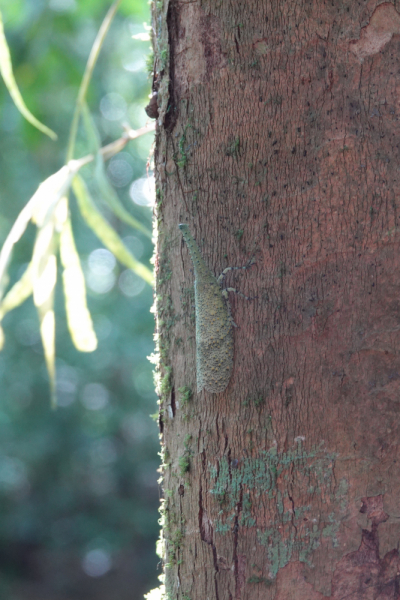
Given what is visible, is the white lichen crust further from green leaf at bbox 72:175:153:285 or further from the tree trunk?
green leaf at bbox 72:175:153:285

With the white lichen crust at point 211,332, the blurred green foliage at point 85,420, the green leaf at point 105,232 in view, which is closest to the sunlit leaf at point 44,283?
the green leaf at point 105,232

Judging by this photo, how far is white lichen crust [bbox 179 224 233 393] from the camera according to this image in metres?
1.34

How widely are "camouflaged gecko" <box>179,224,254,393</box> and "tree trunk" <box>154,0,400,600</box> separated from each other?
0.02 m

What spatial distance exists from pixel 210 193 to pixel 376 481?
83 cm

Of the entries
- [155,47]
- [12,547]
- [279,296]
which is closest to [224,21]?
[155,47]

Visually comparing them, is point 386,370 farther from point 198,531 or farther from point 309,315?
point 198,531

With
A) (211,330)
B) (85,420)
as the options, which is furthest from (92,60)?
(85,420)

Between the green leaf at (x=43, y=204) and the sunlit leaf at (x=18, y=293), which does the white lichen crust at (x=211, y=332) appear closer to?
the green leaf at (x=43, y=204)

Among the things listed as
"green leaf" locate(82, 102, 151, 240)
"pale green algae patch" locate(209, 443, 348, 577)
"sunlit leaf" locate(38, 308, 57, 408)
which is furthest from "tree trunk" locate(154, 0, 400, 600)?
"green leaf" locate(82, 102, 151, 240)

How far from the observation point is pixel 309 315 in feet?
4.19

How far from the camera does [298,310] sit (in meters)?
1.29

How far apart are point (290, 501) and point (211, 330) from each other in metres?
0.46

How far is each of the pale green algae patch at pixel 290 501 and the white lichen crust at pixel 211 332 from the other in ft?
0.72

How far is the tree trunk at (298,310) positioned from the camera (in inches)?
48.5
